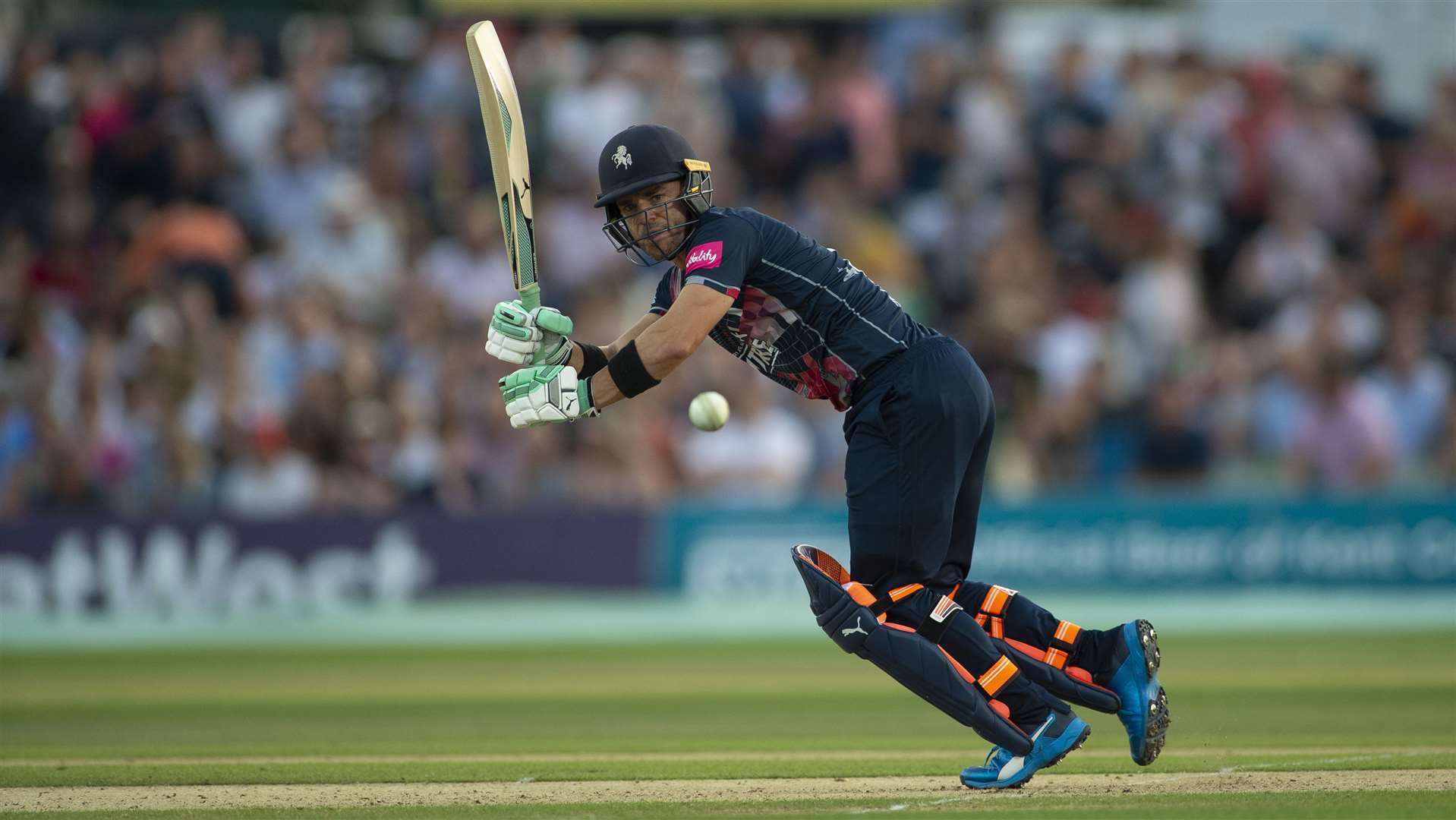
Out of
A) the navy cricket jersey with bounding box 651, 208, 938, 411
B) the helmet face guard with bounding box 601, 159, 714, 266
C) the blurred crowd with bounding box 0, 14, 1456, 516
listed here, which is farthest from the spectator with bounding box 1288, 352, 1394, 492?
the helmet face guard with bounding box 601, 159, 714, 266

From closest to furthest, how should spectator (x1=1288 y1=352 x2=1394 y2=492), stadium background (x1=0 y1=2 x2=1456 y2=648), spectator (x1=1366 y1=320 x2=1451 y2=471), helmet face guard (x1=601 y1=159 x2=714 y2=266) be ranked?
helmet face guard (x1=601 y1=159 x2=714 y2=266) → stadium background (x1=0 y1=2 x2=1456 y2=648) → spectator (x1=1288 y1=352 x2=1394 y2=492) → spectator (x1=1366 y1=320 x2=1451 y2=471)

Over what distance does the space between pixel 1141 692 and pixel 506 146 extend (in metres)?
2.75

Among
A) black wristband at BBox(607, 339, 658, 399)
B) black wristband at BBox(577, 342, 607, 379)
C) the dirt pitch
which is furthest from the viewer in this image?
black wristband at BBox(577, 342, 607, 379)

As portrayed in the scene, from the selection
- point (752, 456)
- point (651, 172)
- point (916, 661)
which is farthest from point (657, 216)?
point (752, 456)

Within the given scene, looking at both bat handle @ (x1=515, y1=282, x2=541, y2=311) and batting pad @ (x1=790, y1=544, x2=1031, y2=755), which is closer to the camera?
batting pad @ (x1=790, y1=544, x2=1031, y2=755)

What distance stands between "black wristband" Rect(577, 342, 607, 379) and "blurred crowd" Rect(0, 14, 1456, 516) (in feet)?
22.2

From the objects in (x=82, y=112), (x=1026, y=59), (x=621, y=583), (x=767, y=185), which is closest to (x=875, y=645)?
(x=621, y=583)

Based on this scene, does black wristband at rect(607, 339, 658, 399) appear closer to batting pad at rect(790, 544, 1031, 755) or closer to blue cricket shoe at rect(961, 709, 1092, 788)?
batting pad at rect(790, 544, 1031, 755)

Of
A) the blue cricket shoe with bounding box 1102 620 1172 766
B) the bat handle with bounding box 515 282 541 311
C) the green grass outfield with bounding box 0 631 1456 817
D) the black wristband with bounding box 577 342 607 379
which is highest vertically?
the bat handle with bounding box 515 282 541 311

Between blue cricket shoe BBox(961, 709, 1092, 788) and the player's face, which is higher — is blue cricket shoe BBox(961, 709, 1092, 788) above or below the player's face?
below

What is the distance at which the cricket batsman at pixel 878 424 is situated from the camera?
5.43m

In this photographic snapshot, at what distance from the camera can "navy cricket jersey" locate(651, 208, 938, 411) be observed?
219 inches

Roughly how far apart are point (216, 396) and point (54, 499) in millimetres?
1315

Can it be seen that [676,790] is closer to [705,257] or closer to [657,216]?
[705,257]
